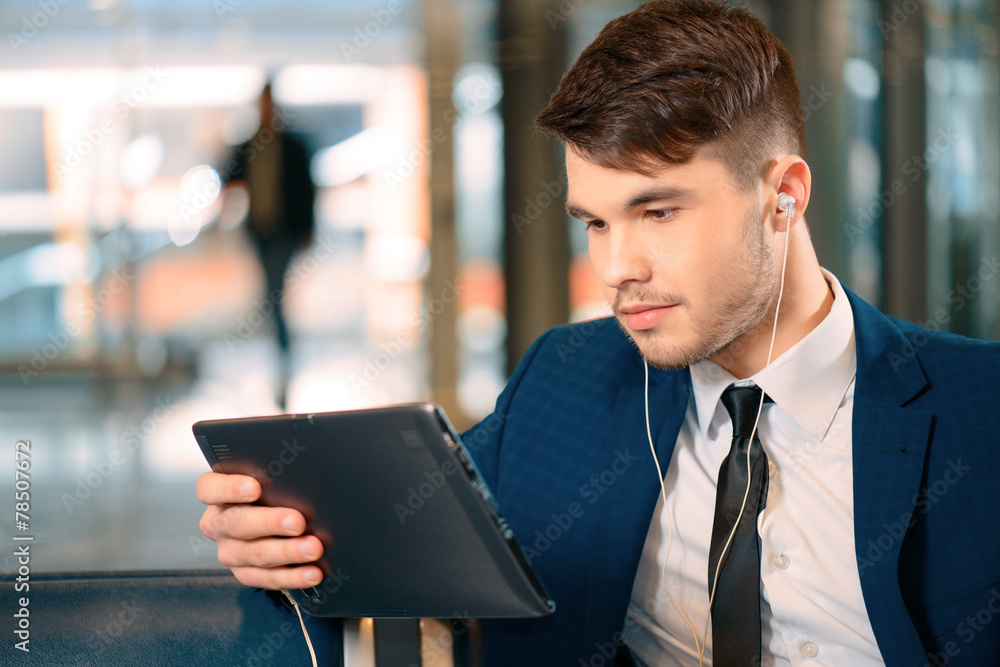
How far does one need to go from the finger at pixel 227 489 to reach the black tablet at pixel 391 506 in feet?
0.04

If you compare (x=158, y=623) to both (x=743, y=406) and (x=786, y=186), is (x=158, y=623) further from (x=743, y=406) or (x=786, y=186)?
(x=786, y=186)

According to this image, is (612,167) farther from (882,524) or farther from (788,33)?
(788,33)

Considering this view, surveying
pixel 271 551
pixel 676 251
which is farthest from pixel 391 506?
A: pixel 676 251

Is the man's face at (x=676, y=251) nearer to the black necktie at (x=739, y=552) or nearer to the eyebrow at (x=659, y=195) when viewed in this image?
the eyebrow at (x=659, y=195)

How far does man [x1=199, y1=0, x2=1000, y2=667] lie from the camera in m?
1.01

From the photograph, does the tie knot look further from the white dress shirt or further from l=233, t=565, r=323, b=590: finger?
l=233, t=565, r=323, b=590: finger

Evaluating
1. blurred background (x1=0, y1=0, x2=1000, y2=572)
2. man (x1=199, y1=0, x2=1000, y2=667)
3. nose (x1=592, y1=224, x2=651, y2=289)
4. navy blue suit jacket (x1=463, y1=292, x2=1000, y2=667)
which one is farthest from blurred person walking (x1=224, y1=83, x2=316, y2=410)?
nose (x1=592, y1=224, x2=651, y2=289)

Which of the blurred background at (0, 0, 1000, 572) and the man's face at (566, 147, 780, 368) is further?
the blurred background at (0, 0, 1000, 572)

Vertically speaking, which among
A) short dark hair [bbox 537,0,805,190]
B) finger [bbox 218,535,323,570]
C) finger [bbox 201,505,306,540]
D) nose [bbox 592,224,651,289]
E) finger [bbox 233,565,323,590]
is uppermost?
short dark hair [bbox 537,0,805,190]

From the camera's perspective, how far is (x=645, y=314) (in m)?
1.09

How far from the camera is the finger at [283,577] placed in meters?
0.86

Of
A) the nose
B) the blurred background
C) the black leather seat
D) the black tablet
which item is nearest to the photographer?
the black tablet

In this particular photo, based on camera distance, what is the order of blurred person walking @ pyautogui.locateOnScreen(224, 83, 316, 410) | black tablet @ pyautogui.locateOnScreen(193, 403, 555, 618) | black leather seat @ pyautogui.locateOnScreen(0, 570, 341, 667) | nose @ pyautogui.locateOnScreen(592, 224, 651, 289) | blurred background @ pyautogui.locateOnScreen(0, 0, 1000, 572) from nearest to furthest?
black tablet @ pyautogui.locateOnScreen(193, 403, 555, 618)
black leather seat @ pyautogui.locateOnScreen(0, 570, 341, 667)
nose @ pyautogui.locateOnScreen(592, 224, 651, 289)
blurred background @ pyautogui.locateOnScreen(0, 0, 1000, 572)
blurred person walking @ pyautogui.locateOnScreen(224, 83, 316, 410)

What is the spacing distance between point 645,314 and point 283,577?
0.59 meters
